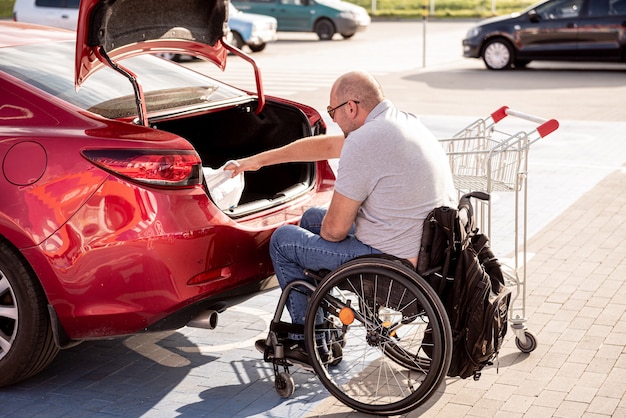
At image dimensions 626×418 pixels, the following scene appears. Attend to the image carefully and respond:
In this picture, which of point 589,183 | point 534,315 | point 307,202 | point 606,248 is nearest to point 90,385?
point 307,202

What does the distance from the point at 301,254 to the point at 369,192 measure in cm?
45

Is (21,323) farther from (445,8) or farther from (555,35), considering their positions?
(445,8)

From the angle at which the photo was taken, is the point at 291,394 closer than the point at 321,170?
Yes

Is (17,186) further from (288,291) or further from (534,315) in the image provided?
(534,315)

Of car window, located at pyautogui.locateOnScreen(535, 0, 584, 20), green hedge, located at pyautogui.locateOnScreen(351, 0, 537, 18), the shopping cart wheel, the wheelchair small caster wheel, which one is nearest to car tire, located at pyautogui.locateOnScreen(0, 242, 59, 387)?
the wheelchair small caster wheel

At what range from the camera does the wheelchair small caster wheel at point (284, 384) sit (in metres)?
4.82

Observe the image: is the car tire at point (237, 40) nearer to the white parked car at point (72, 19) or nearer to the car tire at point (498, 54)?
the white parked car at point (72, 19)

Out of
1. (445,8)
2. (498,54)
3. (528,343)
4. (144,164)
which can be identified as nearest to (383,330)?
(528,343)

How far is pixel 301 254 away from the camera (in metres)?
4.81

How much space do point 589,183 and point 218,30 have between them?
16.7 ft

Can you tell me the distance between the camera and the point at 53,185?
4574 mm

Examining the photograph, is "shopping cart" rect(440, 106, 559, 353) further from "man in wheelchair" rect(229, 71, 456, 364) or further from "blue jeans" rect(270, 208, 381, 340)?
"blue jeans" rect(270, 208, 381, 340)

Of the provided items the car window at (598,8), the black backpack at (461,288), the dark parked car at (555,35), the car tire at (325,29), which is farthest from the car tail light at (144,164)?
the car tire at (325,29)

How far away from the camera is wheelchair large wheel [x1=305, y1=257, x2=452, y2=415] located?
4469mm
